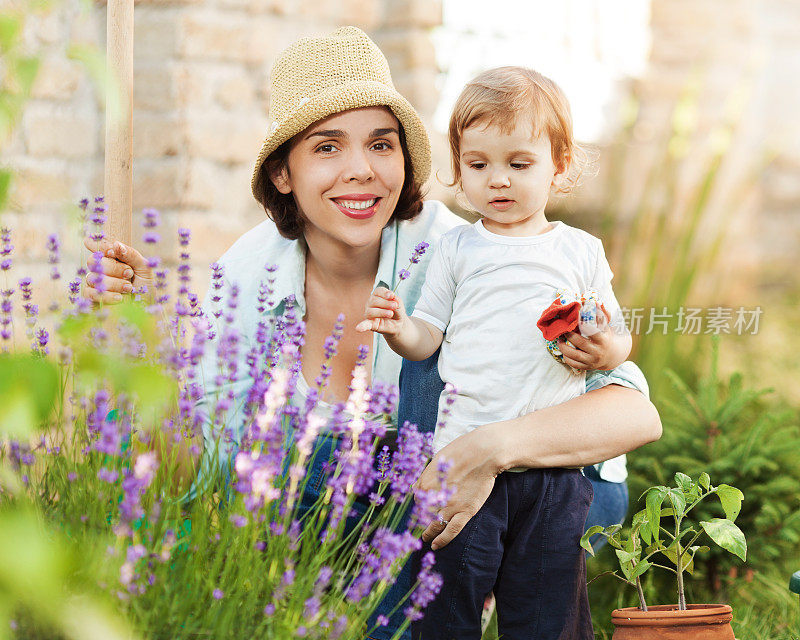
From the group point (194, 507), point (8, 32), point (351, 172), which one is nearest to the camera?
point (8, 32)

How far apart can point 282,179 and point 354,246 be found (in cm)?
30

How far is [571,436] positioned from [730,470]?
103 cm

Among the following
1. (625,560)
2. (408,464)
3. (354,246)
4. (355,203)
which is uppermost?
(355,203)

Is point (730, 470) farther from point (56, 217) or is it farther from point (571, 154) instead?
point (56, 217)

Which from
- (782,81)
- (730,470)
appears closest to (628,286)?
(730,470)

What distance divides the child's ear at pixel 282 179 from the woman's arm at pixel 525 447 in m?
0.97

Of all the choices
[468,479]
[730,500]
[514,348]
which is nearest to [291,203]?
[514,348]

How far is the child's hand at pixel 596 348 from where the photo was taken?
1816 millimetres

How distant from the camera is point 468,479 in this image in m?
1.91

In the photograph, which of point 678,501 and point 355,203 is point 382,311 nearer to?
point 355,203

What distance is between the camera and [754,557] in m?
2.66

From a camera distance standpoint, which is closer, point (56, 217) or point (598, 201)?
point (56, 217)

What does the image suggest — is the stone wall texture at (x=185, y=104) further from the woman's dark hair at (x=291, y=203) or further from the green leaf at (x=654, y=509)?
the green leaf at (x=654, y=509)

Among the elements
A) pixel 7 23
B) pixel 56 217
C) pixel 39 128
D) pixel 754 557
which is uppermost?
pixel 7 23
